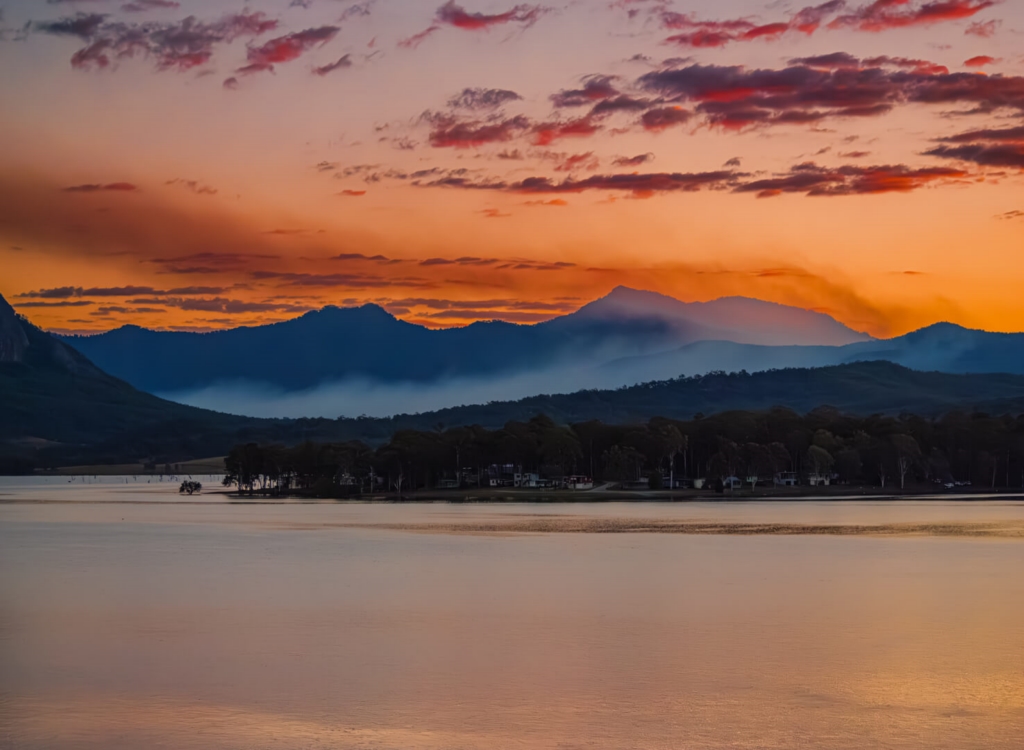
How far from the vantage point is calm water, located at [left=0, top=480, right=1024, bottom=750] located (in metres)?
21.4

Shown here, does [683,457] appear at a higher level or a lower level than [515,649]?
higher

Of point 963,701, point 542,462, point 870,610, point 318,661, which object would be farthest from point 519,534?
point 542,462

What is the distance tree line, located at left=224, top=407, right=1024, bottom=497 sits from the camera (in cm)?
17712

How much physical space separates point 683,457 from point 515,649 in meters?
172

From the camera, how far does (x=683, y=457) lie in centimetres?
19900

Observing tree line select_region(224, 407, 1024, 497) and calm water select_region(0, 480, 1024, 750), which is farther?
tree line select_region(224, 407, 1024, 497)

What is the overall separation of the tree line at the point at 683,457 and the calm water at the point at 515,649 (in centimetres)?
11955

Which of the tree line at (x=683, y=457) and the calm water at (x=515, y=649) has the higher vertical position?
the tree line at (x=683, y=457)

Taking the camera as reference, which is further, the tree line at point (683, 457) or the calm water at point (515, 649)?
the tree line at point (683, 457)

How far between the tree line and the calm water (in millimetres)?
119546

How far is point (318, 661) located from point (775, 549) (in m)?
37.7

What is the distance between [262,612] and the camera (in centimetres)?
3656

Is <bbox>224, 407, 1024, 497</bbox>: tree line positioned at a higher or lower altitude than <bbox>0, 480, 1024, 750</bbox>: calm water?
higher

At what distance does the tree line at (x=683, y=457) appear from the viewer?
581ft
